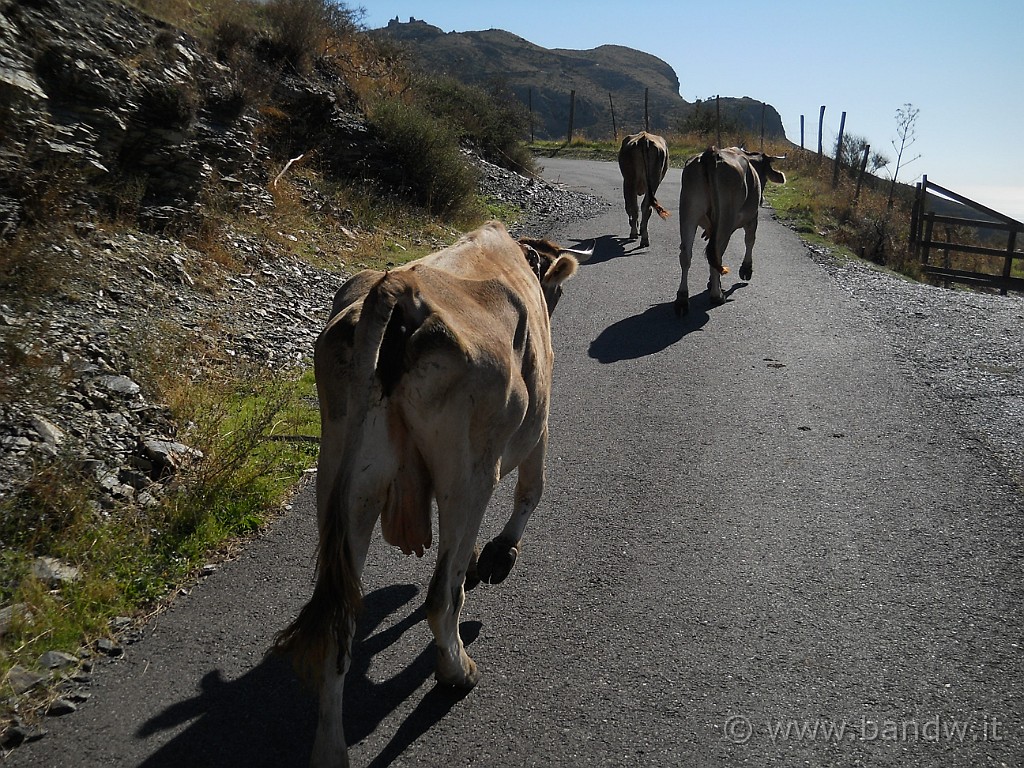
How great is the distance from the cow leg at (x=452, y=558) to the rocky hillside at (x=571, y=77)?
2723 inches

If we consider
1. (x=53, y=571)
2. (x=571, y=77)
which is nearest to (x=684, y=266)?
(x=53, y=571)

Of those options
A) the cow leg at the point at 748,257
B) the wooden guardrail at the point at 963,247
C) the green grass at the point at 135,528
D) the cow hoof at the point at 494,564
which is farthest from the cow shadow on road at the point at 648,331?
the wooden guardrail at the point at 963,247

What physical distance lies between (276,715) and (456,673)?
0.76m

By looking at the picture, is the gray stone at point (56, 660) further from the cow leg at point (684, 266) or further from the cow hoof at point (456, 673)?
the cow leg at point (684, 266)

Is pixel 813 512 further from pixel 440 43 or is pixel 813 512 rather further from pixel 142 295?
pixel 440 43

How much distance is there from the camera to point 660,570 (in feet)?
15.6

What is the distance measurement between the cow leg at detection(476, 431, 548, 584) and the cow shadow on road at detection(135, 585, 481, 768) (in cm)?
64

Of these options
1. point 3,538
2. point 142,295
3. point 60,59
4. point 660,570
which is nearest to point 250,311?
point 142,295

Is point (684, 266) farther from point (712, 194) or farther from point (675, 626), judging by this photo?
point (675, 626)

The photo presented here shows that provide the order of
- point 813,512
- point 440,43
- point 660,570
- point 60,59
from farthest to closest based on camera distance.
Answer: point 440,43 → point 60,59 → point 813,512 → point 660,570

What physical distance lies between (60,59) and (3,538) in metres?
6.10

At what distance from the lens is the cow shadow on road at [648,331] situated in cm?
905

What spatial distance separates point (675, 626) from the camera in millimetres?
4207

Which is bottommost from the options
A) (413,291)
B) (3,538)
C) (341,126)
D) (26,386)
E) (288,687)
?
(288,687)
